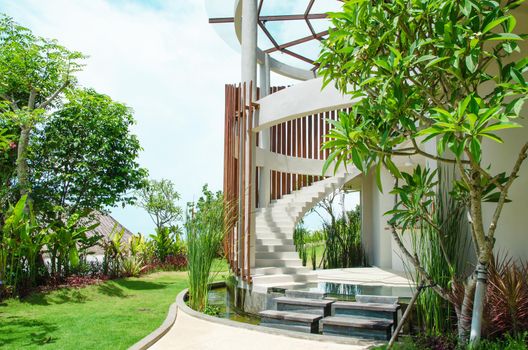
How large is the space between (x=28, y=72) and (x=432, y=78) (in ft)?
30.2

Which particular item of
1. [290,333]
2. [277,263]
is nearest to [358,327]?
[290,333]

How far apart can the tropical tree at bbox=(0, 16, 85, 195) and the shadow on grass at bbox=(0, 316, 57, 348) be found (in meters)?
4.03

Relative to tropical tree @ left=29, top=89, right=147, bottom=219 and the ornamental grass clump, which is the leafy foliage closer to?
the ornamental grass clump

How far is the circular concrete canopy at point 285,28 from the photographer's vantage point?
12328 millimetres

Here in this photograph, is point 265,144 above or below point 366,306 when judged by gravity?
→ above

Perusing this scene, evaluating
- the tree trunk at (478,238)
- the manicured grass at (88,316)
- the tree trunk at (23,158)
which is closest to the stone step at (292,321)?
the manicured grass at (88,316)

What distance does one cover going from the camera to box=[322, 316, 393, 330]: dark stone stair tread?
193 inches

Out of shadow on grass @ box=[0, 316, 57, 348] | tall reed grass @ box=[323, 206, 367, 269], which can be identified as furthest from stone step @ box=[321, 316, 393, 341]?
tall reed grass @ box=[323, 206, 367, 269]

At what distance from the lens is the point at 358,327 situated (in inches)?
197

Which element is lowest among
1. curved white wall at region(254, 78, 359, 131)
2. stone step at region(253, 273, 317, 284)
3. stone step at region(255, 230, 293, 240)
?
stone step at region(253, 273, 317, 284)

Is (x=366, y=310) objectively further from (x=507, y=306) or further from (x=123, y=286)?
(x=123, y=286)

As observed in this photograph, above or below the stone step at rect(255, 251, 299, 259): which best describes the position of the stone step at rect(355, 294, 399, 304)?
below

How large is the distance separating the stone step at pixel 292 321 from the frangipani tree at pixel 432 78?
173 centimetres

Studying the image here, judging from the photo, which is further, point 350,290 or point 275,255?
point 275,255
